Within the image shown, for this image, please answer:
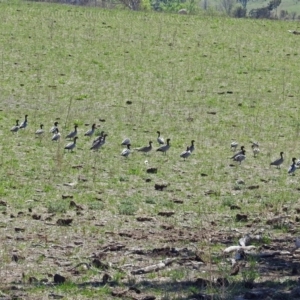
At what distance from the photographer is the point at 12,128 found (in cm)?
2114

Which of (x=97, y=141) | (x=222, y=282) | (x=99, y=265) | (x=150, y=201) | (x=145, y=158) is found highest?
(x=222, y=282)

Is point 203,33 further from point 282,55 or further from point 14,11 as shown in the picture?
point 14,11

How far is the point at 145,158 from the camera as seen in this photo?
63.4 feet

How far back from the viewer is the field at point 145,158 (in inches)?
426

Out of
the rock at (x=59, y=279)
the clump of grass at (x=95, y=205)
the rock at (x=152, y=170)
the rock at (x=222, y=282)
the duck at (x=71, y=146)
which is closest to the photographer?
the rock at (x=222, y=282)

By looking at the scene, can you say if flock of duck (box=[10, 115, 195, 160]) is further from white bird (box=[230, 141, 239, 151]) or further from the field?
white bird (box=[230, 141, 239, 151])

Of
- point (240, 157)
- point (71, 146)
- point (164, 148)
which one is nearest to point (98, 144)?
point (71, 146)

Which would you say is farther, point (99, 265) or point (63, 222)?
point (63, 222)

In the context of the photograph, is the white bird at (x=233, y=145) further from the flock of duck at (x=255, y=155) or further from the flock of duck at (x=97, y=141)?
the flock of duck at (x=97, y=141)

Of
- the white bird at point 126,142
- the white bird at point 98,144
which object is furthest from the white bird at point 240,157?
the white bird at point 98,144

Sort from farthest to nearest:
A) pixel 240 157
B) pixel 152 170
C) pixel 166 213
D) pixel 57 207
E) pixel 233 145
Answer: pixel 233 145, pixel 240 157, pixel 152 170, pixel 166 213, pixel 57 207

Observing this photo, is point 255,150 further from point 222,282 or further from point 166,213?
point 222,282

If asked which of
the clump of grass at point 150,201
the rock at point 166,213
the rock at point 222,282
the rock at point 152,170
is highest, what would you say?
the rock at point 222,282

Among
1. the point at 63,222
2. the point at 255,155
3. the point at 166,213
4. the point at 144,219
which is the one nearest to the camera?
the point at 63,222
